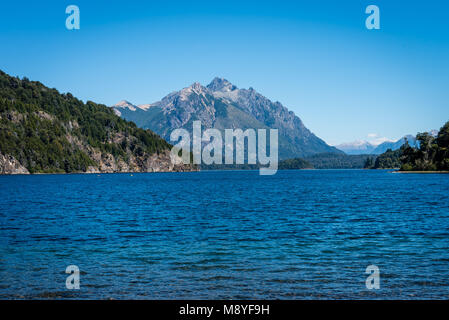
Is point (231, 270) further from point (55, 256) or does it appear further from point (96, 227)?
point (96, 227)

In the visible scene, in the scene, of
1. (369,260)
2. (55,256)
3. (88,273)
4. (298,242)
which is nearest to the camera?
(88,273)

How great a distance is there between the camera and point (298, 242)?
38281mm

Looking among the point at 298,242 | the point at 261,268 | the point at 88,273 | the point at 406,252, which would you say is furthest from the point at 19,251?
the point at 406,252

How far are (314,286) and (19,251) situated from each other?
954 inches

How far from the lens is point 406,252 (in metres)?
33.0

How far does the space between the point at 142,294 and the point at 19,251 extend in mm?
17444
